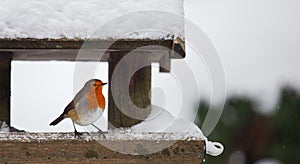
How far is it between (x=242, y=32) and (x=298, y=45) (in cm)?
62

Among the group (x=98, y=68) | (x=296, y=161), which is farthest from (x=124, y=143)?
(x=296, y=161)

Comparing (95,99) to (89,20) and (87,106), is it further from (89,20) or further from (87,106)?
(89,20)

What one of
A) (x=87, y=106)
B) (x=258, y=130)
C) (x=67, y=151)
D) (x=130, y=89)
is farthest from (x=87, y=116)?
(x=258, y=130)

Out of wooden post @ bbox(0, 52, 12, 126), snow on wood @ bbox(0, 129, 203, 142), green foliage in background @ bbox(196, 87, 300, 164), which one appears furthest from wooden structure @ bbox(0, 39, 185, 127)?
green foliage in background @ bbox(196, 87, 300, 164)

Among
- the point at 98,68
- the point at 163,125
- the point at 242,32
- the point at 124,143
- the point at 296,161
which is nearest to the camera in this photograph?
the point at 124,143

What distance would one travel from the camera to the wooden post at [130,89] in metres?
2.34

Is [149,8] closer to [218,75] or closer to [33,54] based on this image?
[218,75]

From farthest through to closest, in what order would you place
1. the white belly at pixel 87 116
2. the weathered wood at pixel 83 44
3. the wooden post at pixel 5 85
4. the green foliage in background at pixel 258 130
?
the green foliage in background at pixel 258 130 < the wooden post at pixel 5 85 < the white belly at pixel 87 116 < the weathered wood at pixel 83 44

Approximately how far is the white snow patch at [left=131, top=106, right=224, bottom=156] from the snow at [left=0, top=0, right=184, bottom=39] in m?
0.27

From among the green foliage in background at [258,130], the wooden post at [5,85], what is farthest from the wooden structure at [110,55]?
the green foliage in background at [258,130]

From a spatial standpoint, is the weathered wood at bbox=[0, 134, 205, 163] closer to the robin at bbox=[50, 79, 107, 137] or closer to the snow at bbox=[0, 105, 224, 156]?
the snow at bbox=[0, 105, 224, 156]

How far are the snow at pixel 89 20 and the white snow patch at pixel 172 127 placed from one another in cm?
27

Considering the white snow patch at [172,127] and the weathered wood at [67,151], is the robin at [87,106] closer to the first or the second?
the white snow patch at [172,127]

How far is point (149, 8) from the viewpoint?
2.14 metres
